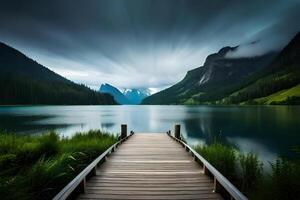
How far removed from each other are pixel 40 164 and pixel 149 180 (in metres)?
3.31

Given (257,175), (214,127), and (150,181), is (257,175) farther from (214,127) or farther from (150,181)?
(214,127)

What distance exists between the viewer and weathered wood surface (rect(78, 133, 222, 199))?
5652mm

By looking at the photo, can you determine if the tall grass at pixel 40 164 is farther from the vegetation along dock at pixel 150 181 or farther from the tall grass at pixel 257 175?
the tall grass at pixel 257 175

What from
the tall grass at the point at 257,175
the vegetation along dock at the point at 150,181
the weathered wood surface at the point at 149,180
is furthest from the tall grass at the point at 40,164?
the tall grass at the point at 257,175

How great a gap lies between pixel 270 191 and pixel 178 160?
4.94 metres

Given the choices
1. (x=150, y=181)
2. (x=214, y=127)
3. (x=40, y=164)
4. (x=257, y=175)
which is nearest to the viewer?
(x=40, y=164)

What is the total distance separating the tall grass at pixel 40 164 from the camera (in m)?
5.24

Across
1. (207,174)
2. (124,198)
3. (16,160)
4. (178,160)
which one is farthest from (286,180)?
(16,160)

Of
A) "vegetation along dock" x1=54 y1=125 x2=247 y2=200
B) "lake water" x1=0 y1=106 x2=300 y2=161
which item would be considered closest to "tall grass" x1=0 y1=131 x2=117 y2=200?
"vegetation along dock" x1=54 y1=125 x2=247 y2=200

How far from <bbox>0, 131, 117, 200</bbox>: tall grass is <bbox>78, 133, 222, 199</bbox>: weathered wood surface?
1.27 metres

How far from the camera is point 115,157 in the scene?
10281 millimetres

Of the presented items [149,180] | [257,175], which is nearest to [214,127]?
[257,175]

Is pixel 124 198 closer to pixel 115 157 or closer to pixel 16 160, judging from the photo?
pixel 115 157

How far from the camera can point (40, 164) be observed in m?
6.18
